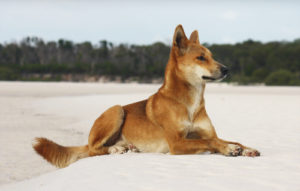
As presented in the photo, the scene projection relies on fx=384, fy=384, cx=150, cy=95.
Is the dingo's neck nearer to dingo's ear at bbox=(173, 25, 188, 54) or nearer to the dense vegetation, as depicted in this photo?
dingo's ear at bbox=(173, 25, 188, 54)

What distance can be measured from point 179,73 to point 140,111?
3.21 feet

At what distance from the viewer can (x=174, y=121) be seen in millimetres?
5711

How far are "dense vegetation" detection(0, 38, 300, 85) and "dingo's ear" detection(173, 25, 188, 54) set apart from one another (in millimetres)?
39576

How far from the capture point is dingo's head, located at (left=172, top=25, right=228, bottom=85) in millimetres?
5574

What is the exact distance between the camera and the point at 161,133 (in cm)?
590

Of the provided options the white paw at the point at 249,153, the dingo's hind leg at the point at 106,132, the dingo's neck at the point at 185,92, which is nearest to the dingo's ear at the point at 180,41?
the dingo's neck at the point at 185,92

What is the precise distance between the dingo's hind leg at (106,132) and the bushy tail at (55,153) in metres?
0.33

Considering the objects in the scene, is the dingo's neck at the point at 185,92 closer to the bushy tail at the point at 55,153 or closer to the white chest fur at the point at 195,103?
the white chest fur at the point at 195,103

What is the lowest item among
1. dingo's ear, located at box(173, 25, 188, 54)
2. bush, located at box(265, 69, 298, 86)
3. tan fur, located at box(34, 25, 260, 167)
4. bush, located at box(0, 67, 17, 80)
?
bush, located at box(0, 67, 17, 80)

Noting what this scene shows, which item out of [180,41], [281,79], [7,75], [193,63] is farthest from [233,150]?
[7,75]

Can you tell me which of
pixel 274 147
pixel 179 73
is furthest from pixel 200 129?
pixel 274 147

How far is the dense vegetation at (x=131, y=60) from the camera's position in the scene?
54312mm

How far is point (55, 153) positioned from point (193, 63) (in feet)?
8.65

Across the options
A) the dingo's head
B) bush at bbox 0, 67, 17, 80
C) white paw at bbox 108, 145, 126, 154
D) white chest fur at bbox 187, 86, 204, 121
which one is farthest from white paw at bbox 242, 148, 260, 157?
bush at bbox 0, 67, 17, 80
